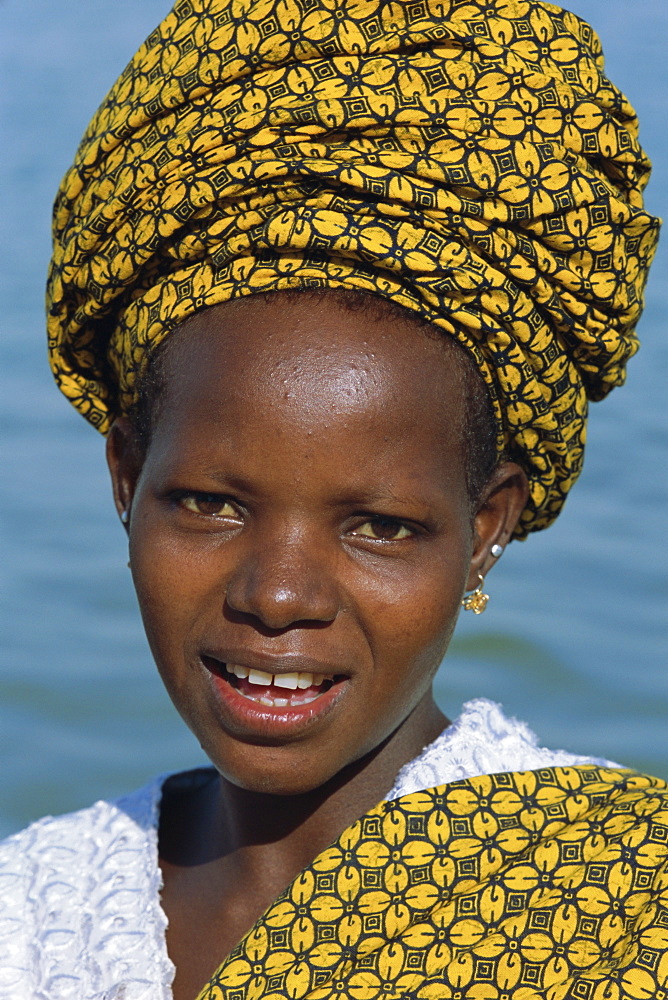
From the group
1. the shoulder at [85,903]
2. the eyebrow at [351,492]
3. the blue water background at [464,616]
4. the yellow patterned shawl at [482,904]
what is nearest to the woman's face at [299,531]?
the eyebrow at [351,492]

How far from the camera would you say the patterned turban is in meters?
2.15

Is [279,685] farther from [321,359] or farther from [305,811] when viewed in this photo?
[321,359]

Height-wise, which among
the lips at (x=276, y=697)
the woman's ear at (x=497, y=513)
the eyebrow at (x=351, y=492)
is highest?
the woman's ear at (x=497, y=513)

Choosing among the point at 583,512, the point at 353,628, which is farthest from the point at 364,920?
the point at 583,512

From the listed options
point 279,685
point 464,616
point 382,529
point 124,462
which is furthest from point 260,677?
point 464,616

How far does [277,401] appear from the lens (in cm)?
210

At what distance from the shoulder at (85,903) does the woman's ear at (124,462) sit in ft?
1.80

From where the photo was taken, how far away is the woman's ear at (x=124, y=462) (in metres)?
2.48

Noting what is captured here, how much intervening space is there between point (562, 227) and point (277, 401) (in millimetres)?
514

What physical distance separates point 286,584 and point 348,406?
266mm

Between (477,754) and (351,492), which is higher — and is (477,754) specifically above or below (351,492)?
below

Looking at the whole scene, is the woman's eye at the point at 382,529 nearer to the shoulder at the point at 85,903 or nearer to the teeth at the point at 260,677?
the teeth at the point at 260,677

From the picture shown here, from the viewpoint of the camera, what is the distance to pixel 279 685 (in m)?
2.16

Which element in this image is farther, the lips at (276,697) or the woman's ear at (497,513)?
the woman's ear at (497,513)
